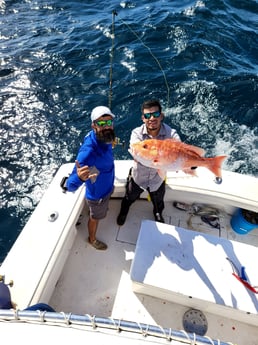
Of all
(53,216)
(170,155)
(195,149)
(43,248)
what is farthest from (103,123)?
(43,248)

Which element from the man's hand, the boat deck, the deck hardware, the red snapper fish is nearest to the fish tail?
the red snapper fish

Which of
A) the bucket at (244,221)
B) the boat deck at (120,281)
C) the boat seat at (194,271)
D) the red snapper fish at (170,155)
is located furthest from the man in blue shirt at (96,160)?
the bucket at (244,221)

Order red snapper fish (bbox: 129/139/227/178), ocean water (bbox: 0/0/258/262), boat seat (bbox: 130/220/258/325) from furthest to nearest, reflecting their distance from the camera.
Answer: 1. ocean water (bbox: 0/0/258/262)
2. boat seat (bbox: 130/220/258/325)
3. red snapper fish (bbox: 129/139/227/178)

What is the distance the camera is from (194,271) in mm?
3053

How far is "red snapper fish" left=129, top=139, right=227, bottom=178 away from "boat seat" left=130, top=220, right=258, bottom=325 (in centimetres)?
97

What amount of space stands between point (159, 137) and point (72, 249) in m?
2.09

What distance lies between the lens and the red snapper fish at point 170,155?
279cm

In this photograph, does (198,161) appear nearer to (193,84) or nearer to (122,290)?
(122,290)

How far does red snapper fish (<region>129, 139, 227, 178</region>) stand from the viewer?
279 cm

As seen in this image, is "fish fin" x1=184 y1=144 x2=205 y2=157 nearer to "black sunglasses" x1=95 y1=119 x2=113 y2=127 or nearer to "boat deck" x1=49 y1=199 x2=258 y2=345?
"black sunglasses" x1=95 y1=119 x2=113 y2=127

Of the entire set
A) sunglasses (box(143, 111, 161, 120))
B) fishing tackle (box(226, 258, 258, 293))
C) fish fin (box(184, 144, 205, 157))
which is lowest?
fishing tackle (box(226, 258, 258, 293))

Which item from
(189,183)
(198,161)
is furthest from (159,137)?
(189,183)

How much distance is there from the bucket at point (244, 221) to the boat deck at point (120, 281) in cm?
11

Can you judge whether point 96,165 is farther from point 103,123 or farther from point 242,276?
point 242,276
